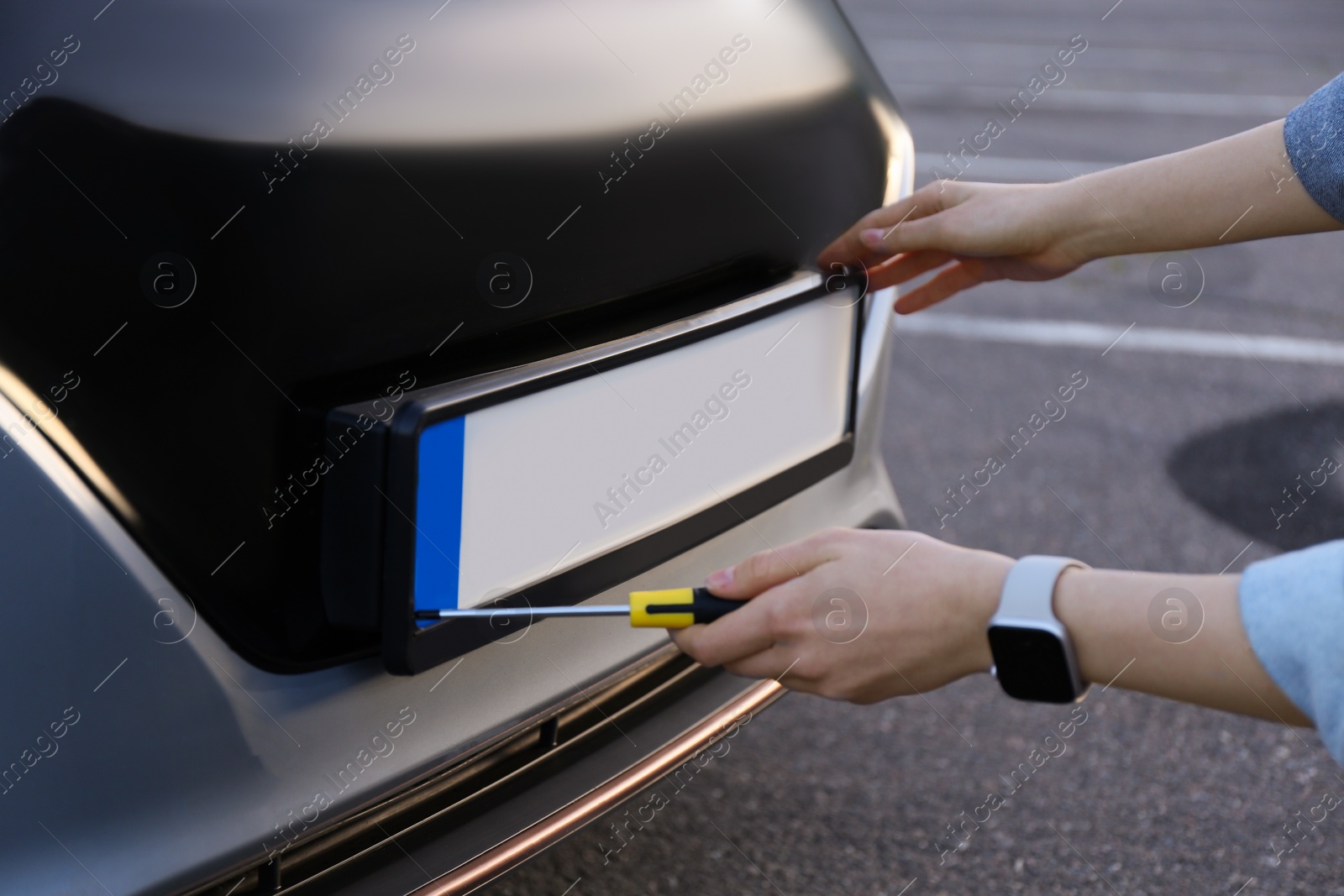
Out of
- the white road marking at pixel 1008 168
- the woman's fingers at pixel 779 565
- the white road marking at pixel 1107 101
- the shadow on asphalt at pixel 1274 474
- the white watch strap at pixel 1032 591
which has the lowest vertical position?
the white road marking at pixel 1107 101

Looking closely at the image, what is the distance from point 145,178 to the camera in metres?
1.06

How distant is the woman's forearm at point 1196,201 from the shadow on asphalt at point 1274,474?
1461mm

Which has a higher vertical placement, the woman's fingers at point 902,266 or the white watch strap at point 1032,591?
the white watch strap at point 1032,591

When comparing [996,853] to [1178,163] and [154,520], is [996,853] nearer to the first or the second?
[1178,163]

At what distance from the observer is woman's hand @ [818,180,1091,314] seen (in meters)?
1.63

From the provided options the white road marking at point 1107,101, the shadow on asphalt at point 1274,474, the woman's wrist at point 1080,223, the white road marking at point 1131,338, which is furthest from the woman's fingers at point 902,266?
the white road marking at point 1107,101

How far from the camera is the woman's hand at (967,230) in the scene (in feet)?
5.36

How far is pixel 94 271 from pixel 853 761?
1604 millimetres

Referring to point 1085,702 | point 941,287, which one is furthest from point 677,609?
point 1085,702

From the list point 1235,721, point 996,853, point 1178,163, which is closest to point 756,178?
point 1178,163

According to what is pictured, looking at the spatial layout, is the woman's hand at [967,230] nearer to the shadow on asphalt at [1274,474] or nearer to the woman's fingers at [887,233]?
the woman's fingers at [887,233]

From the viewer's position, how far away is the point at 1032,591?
108 centimetres

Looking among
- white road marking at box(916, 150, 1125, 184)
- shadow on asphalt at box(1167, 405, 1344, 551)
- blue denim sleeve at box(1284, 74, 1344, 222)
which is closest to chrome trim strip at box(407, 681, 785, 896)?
blue denim sleeve at box(1284, 74, 1344, 222)

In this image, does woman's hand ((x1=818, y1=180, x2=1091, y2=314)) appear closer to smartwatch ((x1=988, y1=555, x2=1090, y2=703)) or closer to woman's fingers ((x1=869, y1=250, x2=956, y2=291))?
woman's fingers ((x1=869, y1=250, x2=956, y2=291))
